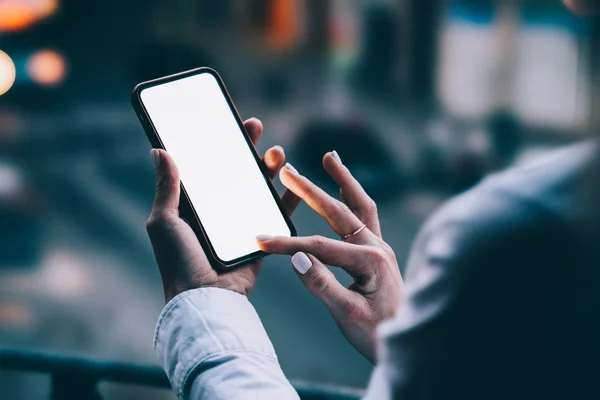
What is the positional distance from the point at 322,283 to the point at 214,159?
38 cm

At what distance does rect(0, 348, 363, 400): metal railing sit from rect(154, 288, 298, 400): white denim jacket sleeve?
38cm

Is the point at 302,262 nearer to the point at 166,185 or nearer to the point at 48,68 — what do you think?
the point at 166,185

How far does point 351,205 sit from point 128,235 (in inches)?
326

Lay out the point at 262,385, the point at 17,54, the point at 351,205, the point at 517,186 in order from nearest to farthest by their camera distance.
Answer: the point at 517,186, the point at 262,385, the point at 351,205, the point at 17,54

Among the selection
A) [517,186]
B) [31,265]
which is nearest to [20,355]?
[517,186]

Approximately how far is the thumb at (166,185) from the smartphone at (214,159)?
0.08m

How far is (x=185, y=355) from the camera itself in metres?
1.01

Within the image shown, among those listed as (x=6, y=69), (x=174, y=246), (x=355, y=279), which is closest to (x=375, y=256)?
(x=355, y=279)

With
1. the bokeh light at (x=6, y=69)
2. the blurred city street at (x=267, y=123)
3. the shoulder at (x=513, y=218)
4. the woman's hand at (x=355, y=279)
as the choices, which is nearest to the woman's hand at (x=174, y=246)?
the woman's hand at (x=355, y=279)

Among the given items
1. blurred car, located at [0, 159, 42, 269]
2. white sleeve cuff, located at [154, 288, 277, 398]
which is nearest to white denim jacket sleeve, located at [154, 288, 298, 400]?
white sleeve cuff, located at [154, 288, 277, 398]

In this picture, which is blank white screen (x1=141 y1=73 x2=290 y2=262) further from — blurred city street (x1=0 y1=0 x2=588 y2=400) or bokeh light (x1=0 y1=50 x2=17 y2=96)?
bokeh light (x1=0 y1=50 x2=17 y2=96)

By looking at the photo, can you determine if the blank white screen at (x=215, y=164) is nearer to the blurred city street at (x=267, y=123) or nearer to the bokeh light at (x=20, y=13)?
the blurred city street at (x=267, y=123)

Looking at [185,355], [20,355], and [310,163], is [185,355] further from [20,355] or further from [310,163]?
[310,163]

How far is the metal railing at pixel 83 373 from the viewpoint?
143 centimetres
